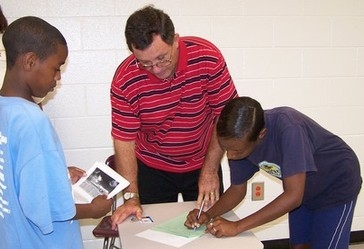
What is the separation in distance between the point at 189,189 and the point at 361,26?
1.84m

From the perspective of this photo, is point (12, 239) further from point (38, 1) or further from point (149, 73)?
point (38, 1)

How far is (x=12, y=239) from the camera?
138 cm

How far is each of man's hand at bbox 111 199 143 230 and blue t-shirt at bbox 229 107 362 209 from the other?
0.42 metres

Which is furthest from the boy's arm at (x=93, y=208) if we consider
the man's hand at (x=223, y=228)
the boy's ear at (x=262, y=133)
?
the boy's ear at (x=262, y=133)

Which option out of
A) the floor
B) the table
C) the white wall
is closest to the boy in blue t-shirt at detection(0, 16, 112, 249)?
the table

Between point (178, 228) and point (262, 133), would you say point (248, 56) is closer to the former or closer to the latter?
point (262, 133)

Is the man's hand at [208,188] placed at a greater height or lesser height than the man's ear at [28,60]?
lesser

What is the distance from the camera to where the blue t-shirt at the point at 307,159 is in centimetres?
150

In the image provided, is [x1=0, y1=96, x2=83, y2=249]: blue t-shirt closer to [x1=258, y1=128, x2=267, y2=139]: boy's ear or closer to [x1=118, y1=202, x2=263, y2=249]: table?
[x1=118, y1=202, x2=263, y2=249]: table

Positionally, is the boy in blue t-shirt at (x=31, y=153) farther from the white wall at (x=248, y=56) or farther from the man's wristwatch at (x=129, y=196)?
the white wall at (x=248, y=56)

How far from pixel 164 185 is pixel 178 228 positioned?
53 cm

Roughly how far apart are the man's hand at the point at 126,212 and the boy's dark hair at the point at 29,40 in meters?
0.73

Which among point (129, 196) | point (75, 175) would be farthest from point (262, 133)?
point (75, 175)

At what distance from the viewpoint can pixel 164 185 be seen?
2145 millimetres
